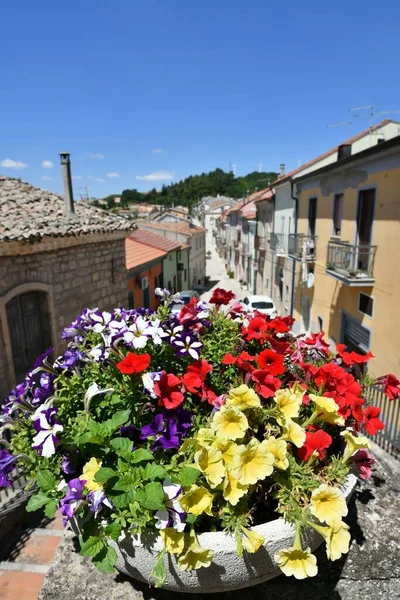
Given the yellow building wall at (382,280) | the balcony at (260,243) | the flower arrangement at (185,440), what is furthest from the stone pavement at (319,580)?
the balcony at (260,243)

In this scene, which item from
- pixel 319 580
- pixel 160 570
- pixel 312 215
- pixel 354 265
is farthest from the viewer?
pixel 312 215

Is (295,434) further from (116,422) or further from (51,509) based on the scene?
(51,509)

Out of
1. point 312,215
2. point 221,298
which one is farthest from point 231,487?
point 312,215

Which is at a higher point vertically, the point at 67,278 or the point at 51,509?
the point at 51,509

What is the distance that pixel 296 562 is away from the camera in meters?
1.14

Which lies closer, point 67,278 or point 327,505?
point 327,505

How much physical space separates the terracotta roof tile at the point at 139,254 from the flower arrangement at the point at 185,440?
10581 mm

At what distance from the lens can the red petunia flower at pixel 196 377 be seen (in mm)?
1494

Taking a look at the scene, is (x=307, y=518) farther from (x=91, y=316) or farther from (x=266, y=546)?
(x=91, y=316)

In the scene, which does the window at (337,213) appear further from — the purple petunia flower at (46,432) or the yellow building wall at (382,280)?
the purple petunia flower at (46,432)

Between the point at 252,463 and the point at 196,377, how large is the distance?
43 centimetres

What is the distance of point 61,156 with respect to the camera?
9.24 m

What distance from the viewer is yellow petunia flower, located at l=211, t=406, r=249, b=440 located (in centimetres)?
125

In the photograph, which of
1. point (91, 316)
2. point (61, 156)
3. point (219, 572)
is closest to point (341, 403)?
point (219, 572)
